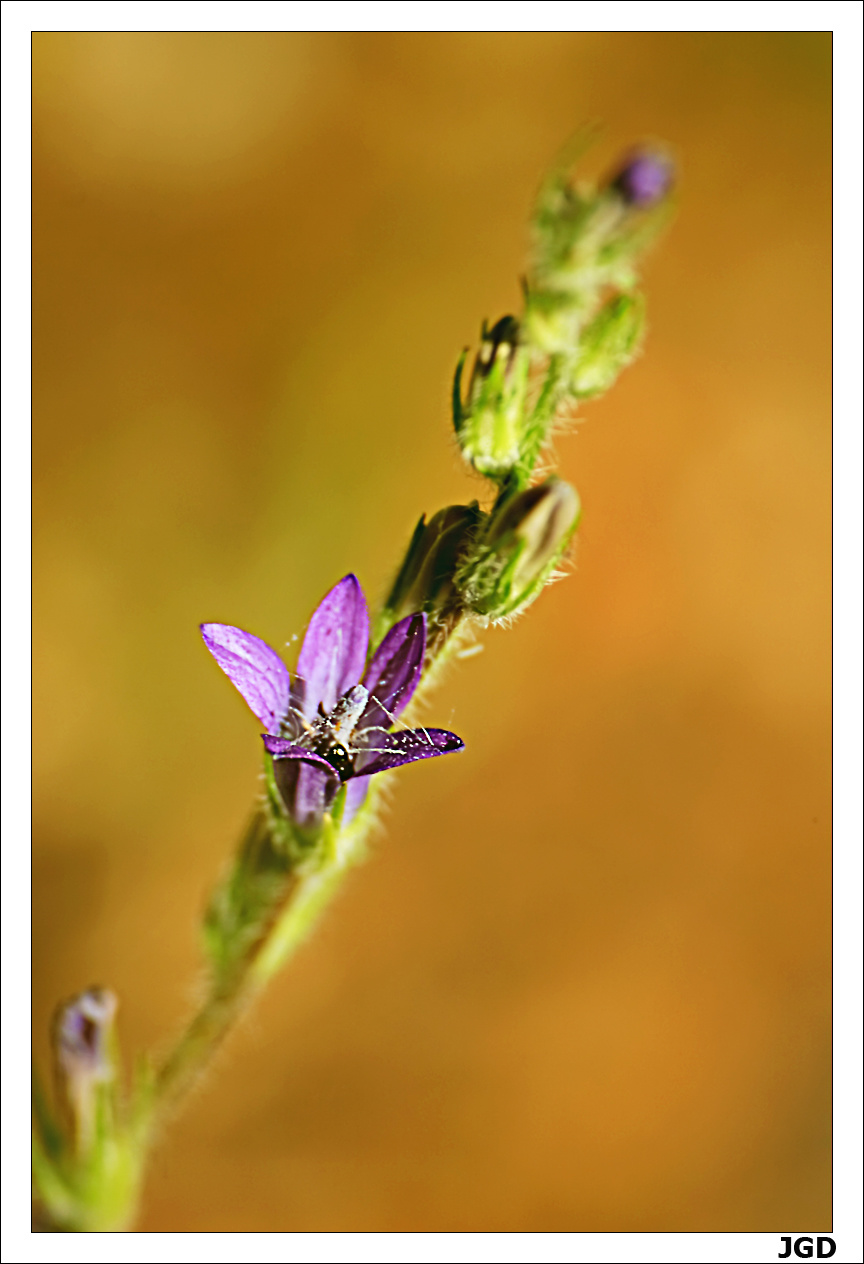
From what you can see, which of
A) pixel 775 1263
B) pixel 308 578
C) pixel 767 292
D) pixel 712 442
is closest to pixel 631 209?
pixel 775 1263

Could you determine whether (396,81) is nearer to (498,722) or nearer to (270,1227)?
(498,722)

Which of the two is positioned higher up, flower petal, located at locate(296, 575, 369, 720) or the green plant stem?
flower petal, located at locate(296, 575, 369, 720)

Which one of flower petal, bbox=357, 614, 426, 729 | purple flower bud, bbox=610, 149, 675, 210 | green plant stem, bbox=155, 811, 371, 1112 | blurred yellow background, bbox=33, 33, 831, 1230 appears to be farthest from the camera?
blurred yellow background, bbox=33, 33, 831, 1230

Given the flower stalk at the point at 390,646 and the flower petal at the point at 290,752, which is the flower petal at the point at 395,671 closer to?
the flower stalk at the point at 390,646

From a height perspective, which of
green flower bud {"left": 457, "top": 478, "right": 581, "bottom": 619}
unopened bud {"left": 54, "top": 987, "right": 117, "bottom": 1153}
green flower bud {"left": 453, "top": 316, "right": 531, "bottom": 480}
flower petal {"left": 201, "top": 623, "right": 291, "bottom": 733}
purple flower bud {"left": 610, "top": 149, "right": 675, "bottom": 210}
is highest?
purple flower bud {"left": 610, "top": 149, "right": 675, "bottom": 210}

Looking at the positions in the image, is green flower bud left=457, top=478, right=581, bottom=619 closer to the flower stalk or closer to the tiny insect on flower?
the flower stalk

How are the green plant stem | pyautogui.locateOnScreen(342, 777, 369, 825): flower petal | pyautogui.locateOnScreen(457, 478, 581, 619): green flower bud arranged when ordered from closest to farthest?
1. pyautogui.locateOnScreen(457, 478, 581, 619): green flower bud
2. pyautogui.locateOnScreen(342, 777, 369, 825): flower petal
3. the green plant stem

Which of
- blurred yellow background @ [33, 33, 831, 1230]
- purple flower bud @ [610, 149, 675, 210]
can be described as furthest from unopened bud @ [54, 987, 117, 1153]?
blurred yellow background @ [33, 33, 831, 1230]

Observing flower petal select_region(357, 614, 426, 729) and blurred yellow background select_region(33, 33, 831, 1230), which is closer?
flower petal select_region(357, 614, 426, 729)

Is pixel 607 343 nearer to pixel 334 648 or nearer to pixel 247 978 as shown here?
pixel 334 648
